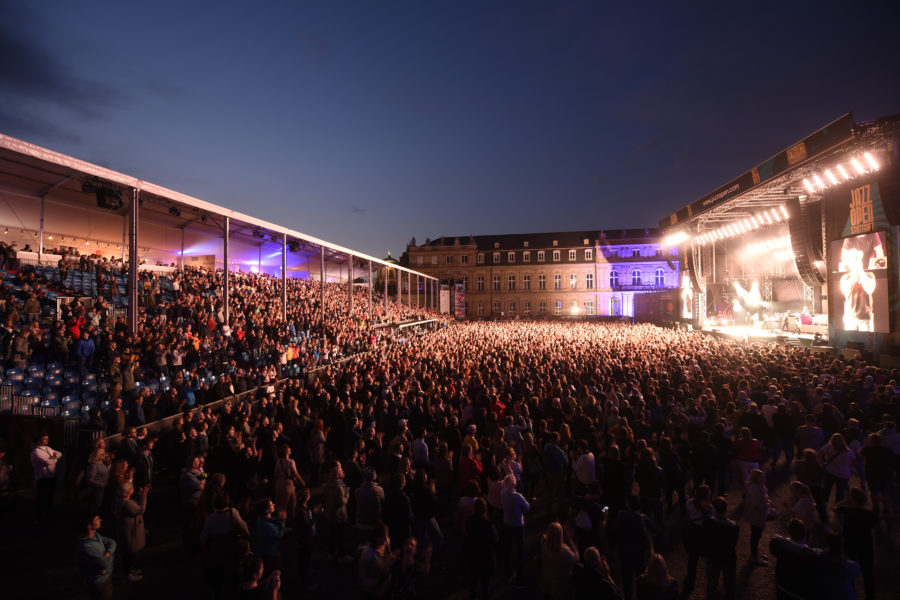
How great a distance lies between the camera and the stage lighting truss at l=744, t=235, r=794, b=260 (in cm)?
2833

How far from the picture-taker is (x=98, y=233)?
22922mm

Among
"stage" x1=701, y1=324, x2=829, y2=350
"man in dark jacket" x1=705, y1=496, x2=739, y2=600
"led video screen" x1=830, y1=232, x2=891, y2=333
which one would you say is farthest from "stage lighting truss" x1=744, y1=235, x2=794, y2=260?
"man in dark jacket" x1=705, y1=496, x2=739, y2=600

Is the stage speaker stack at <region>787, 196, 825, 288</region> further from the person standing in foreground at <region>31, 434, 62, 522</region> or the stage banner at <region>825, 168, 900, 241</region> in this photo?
the person standing in foreground at <region>31, 434, 62, 522</region>

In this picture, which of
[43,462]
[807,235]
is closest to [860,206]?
[807,235]

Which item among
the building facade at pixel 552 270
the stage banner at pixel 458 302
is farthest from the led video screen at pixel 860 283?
the building facade at pixel 552 270

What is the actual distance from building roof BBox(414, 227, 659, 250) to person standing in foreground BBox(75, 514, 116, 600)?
62946 mm

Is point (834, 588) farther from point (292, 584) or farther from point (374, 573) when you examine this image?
point (292, 584)

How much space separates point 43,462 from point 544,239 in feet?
218

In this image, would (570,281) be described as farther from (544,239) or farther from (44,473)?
(44,473)

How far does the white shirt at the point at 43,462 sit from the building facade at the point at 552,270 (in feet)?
187

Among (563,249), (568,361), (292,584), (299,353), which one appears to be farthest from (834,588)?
(563,249)

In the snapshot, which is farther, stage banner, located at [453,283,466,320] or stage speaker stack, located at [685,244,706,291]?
stage banner, located at [453,283,466,320]

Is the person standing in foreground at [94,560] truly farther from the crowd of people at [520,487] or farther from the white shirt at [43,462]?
the white shirt at [43,462]

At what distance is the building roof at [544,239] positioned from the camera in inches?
2596
